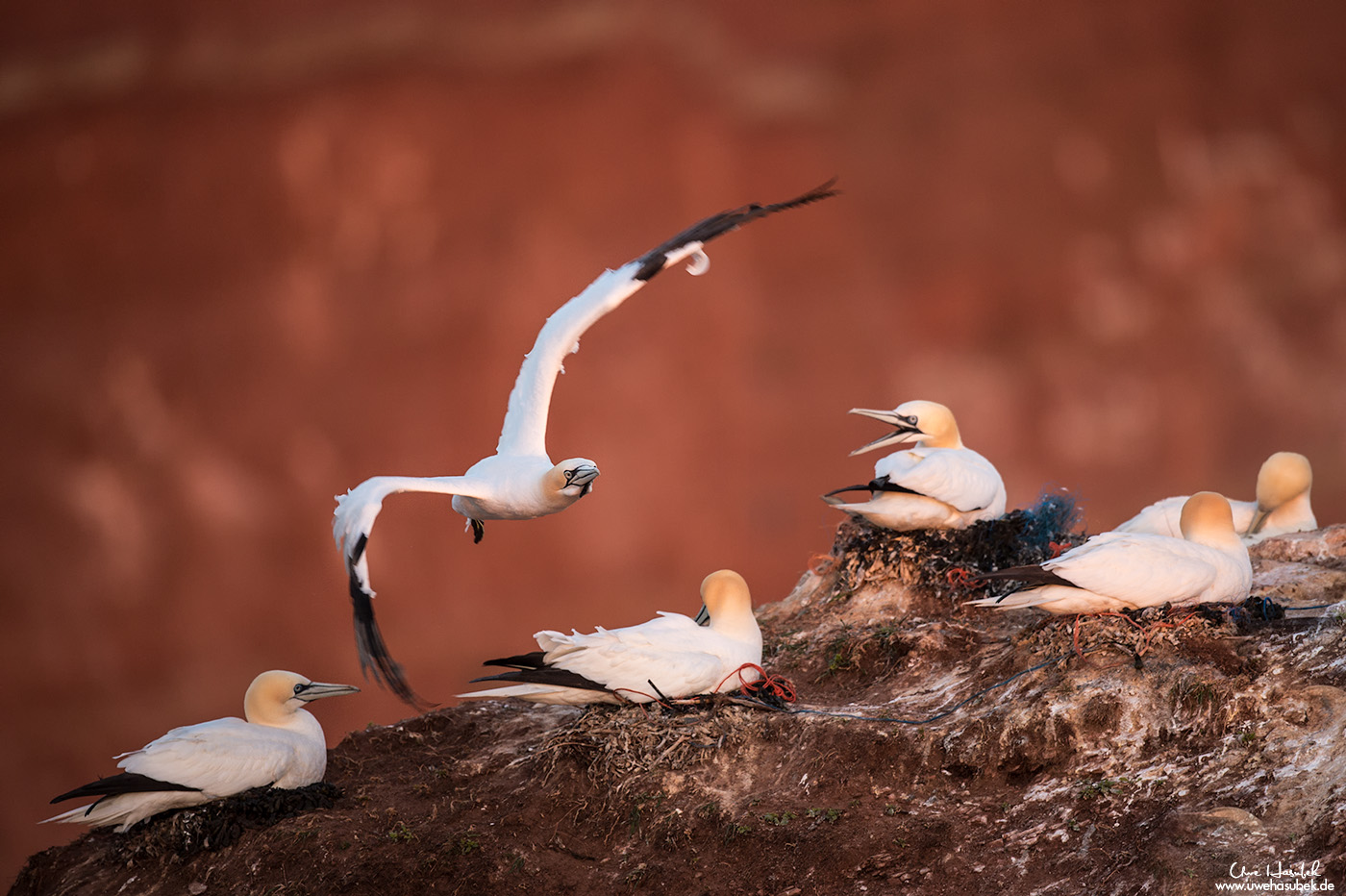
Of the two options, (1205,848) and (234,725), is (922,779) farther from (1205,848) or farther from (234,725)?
(234,725)

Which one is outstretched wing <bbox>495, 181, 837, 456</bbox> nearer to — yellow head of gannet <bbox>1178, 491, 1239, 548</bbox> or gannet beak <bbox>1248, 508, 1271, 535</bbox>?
yellow head of gannet <bbox>1178, 491, 1239, 548</bbox>

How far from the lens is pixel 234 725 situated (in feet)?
20.0

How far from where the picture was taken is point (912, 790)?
17.0ft

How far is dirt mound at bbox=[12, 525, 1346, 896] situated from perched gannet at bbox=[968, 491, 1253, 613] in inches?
5.4

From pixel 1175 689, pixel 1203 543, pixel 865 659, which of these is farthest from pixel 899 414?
pixel 1175 689

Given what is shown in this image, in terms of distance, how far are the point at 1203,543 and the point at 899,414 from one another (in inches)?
101

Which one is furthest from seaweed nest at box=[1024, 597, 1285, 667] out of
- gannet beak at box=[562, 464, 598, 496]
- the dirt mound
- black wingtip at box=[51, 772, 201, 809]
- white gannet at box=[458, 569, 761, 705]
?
black wingtip at box=[51, 772, 201, 809]

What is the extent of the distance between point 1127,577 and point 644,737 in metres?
2.32

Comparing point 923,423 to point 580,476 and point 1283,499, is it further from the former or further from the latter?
point 580,476

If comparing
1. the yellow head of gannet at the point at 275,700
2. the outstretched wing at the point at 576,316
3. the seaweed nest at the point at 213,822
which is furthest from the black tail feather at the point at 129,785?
the outstretched wing at the point at 576,316

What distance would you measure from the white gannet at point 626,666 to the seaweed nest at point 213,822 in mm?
1036

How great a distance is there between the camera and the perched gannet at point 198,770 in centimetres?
573

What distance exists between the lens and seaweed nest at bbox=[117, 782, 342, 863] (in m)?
5.75

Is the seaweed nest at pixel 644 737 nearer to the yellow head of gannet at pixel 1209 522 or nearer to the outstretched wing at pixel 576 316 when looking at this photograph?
the outstretched wing at pixel 576 316
